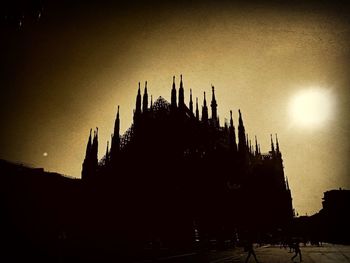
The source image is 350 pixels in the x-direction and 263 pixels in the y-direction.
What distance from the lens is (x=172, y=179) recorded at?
96.2 feet

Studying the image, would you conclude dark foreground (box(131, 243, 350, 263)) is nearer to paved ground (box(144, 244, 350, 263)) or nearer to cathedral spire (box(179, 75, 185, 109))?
paved ground (box(144, 244, 350, 263))

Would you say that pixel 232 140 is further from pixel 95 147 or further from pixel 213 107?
pixel 95 147

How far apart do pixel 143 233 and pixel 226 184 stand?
16128 millimetres

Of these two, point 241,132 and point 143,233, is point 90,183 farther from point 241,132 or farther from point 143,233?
point 241,132

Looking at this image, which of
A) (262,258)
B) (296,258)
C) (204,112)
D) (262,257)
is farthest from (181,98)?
(296,258)

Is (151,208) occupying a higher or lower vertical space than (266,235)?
higher

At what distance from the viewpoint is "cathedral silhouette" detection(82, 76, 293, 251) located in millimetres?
27325

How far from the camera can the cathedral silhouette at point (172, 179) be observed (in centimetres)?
2733

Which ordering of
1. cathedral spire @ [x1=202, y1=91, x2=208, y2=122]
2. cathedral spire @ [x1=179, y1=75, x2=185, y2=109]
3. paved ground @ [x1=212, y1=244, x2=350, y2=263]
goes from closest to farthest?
1. paved ground @ [x1=212, y1=244, x2=350, y2=263]
2. cathedral spire @ [x1=179, y1=75, x2=185, y2=109]
3. cathedral spire @ [x1=202, y1=91, x2=208, y2=122]

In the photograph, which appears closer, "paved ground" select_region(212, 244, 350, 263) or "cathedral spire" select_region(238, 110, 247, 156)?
"paved ground" select_region(212, 244, 350, 263)

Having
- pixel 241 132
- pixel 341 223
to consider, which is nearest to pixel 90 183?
pixel 241 132

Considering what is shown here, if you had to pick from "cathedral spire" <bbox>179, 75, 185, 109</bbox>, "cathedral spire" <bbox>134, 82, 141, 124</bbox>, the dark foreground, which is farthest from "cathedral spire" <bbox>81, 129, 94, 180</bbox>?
the dark foreground

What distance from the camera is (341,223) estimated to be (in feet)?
188

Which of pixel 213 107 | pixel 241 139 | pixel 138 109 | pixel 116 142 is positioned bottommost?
pixel 116 142
